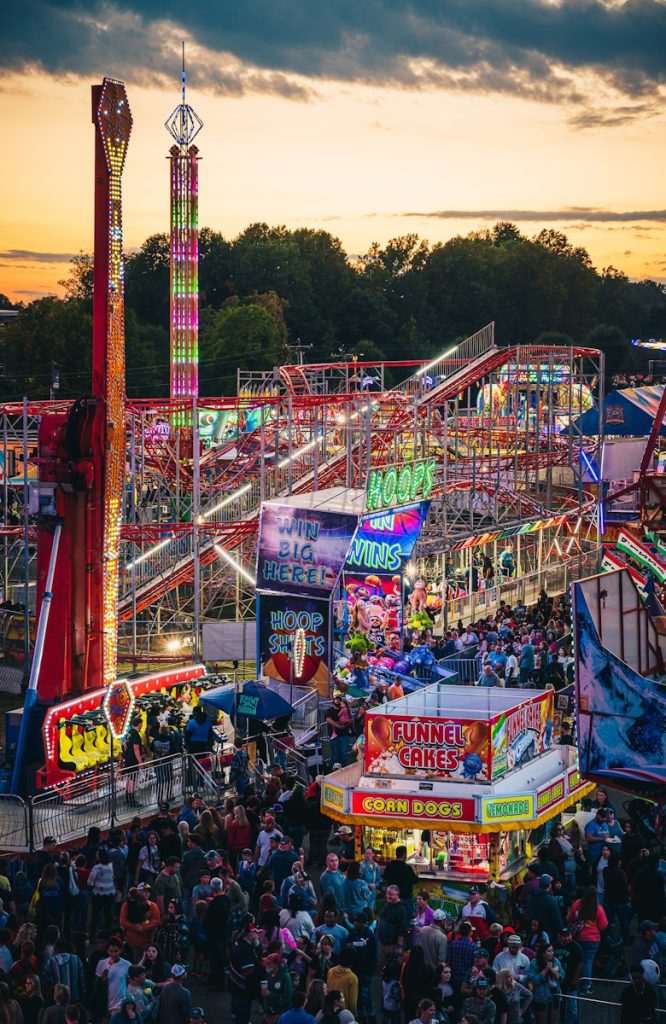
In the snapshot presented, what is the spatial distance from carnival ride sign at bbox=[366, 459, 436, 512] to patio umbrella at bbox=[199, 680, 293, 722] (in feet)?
19.7

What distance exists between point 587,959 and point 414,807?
113 inches

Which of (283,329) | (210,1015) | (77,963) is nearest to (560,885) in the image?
(210,1015)

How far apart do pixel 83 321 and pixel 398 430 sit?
3906 centimetres

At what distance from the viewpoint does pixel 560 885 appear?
1661 cm

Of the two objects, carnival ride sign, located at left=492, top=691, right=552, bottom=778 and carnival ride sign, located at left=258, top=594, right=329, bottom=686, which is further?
carnival ride sign, located at left=258, top=594, right=329, bottom=686

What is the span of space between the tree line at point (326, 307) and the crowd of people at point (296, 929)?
5816cm

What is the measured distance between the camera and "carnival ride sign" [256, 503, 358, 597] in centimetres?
2664

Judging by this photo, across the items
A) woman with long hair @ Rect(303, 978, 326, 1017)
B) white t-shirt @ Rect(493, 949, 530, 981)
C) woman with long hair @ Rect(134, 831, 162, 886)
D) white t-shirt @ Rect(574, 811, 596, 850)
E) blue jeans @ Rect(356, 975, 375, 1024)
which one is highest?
woman with long hair @ Rect(303, 978, 326, 1017)

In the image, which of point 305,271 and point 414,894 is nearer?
point 414,894

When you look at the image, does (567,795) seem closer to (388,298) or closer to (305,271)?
(305,271)

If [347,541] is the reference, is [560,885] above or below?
below

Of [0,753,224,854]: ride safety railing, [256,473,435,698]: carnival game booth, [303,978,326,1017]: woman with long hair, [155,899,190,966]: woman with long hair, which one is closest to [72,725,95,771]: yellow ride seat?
[0,753,224,854]: ride safety railing

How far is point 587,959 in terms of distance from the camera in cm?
1576

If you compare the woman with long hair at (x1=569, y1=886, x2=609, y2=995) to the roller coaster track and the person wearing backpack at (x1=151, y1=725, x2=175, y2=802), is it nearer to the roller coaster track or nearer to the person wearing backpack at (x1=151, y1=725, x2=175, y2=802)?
the person wearing backpack at (x1=151, y1=725, x2=175, y2=802)
